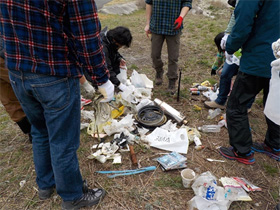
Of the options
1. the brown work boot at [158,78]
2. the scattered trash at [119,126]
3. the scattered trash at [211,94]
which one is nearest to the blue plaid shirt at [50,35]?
the scattered trash at [119,126]

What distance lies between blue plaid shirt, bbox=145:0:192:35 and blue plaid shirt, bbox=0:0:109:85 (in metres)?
2.35

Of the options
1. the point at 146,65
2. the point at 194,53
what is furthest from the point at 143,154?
the point at 194,53

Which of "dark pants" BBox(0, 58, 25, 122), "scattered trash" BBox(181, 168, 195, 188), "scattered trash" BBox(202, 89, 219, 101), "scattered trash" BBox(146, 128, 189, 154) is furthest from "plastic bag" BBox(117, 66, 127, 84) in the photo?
"scattered trash" BBox(181, 168, 195, 188)

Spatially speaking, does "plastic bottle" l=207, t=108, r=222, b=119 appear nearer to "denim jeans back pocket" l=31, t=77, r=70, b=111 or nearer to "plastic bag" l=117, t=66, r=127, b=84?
"plastic bag" l=117, t=66, r=127, b=84

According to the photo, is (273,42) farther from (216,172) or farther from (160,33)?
(160,33)

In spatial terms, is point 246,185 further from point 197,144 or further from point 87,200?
point 87,200

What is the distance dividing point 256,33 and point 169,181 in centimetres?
168

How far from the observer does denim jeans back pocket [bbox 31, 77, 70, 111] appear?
1399 mm

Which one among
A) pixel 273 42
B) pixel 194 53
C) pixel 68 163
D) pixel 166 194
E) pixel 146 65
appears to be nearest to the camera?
pixel 68 163

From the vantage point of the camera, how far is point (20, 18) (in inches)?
49.4

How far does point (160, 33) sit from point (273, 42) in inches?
76.6

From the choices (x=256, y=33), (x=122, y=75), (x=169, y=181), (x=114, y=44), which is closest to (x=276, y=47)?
(x=256, y=33)

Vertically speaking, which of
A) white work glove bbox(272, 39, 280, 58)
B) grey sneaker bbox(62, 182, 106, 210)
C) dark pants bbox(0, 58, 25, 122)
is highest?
white work glove bbox(272, 39, 280, 58)

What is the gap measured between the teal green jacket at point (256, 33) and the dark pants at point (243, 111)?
105 mm
